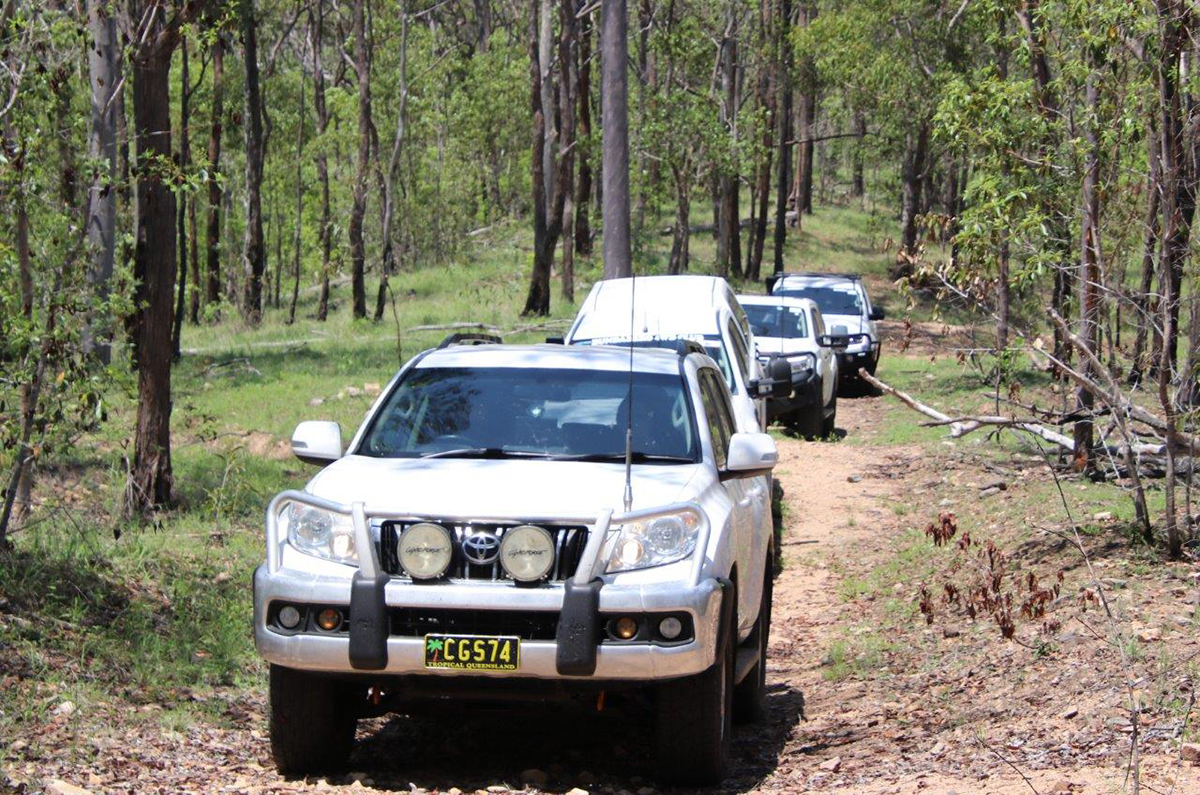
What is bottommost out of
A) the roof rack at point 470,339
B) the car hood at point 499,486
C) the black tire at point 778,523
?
the black tire at point 778,523

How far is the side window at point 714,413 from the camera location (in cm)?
675

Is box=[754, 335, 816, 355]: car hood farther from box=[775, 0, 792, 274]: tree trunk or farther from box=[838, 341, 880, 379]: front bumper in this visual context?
box=[775, 0, 792, 274]: tree trunk

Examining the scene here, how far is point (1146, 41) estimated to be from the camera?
9359mm

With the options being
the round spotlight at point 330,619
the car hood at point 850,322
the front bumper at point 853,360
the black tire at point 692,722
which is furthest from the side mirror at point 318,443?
the car hood at point 850,322

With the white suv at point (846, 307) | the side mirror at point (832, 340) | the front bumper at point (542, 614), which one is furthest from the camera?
the white suv at point (846, 307)

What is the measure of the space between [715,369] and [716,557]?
2.37 meters

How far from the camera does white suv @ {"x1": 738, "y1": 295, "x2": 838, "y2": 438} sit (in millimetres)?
17172

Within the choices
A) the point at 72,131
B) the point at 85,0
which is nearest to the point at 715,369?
the point at 72,131

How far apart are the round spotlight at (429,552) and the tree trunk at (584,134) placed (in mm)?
31401

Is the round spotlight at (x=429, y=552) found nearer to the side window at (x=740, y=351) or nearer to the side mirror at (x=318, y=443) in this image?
the side mirror at (x=318, y=443)

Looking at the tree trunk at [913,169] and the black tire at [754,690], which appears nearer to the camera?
the black tire at [754,690]

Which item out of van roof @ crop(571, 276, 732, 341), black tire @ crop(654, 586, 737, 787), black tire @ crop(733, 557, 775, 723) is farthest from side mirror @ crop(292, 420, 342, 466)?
van roof @ crop(571, 276, 732, 341)

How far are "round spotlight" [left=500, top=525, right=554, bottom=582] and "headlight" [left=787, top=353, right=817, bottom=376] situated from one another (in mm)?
11895

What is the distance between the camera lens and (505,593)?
17.5 feet
